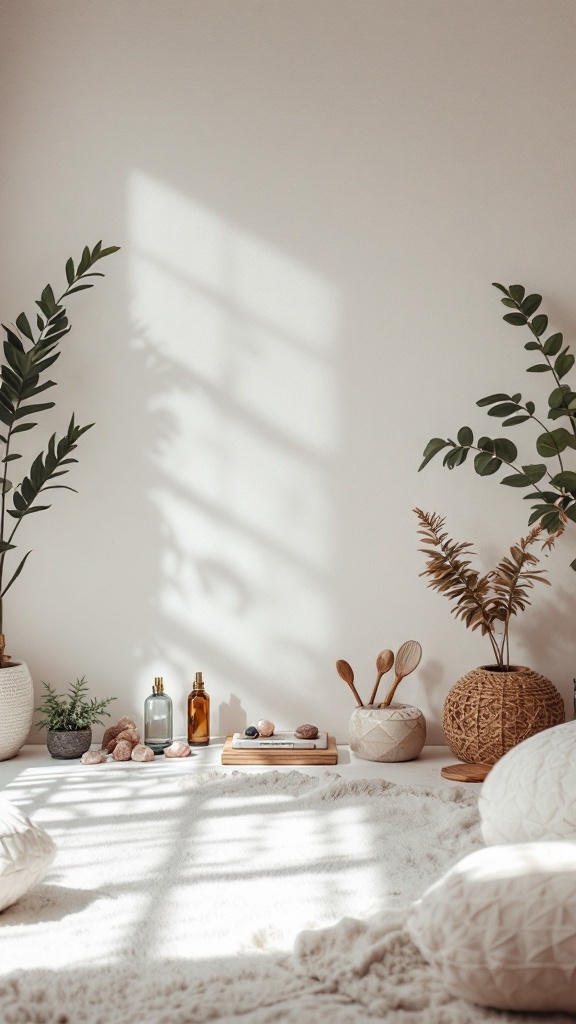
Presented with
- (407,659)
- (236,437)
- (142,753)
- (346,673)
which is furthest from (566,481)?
(142,753)

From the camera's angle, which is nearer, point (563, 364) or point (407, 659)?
point (563, 364)

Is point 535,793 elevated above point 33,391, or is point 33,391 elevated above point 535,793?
point 33,391

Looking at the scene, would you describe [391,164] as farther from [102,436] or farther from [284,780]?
[284,780]

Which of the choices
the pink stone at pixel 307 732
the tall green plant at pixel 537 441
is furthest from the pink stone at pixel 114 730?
the tall green plant at pixel 537 441

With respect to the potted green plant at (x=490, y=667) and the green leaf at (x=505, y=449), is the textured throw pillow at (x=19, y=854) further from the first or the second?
the green leaf at (x=505, y=449)

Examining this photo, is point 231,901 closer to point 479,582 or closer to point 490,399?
point 479,582

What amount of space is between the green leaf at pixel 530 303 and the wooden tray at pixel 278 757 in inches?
51.9

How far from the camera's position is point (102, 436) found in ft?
9.11

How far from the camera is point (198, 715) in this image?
104 inches

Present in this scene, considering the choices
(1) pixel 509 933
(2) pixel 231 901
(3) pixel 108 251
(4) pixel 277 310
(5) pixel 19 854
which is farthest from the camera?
(4) pixel 277 310

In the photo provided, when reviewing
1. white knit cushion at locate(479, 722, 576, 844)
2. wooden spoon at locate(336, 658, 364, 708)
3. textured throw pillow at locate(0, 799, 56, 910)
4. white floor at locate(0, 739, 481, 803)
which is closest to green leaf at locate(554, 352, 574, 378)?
wooden spoon at locate(336, 658, 364, 708)

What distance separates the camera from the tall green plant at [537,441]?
7.57 feet

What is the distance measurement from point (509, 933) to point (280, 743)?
1434 millimetres

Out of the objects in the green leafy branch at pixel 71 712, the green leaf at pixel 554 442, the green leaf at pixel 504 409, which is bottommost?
the green leafy branch at pixel 71 712
